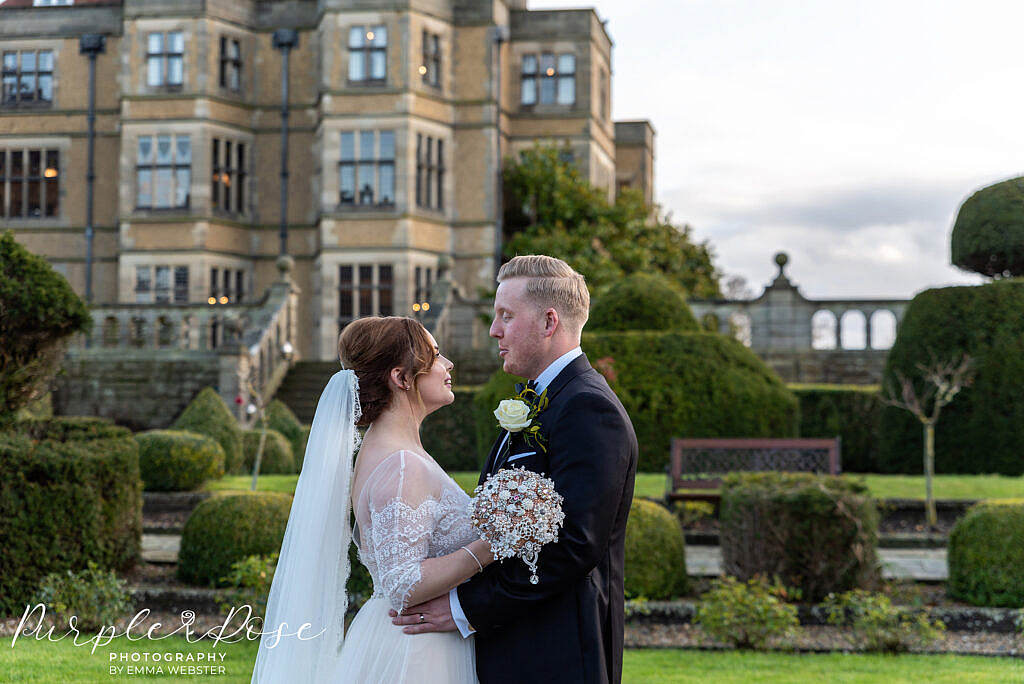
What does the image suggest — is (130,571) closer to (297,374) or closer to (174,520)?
(174,520)

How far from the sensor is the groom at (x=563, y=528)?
3.04 metres

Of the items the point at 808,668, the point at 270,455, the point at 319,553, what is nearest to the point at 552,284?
the point at 319,553

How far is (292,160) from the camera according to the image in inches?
1107

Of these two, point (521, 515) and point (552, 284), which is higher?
point (552, 284)

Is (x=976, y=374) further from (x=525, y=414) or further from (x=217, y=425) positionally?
(x=525, y=414)

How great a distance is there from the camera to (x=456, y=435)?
17062mm

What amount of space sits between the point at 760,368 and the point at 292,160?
1810 centimetres

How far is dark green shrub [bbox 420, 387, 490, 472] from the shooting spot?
668 inches

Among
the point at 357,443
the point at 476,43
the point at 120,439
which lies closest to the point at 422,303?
the point at 476,43

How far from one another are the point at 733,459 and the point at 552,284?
9302mm

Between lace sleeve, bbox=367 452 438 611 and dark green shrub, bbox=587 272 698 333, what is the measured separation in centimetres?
1114

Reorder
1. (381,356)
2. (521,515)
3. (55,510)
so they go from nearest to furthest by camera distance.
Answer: (521,515) < (381,356) < (55,510)

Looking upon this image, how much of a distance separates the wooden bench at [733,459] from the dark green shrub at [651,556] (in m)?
2.91

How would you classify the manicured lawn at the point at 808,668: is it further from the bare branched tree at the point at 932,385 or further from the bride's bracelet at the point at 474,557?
the bare branched tree at the point at 932,385
